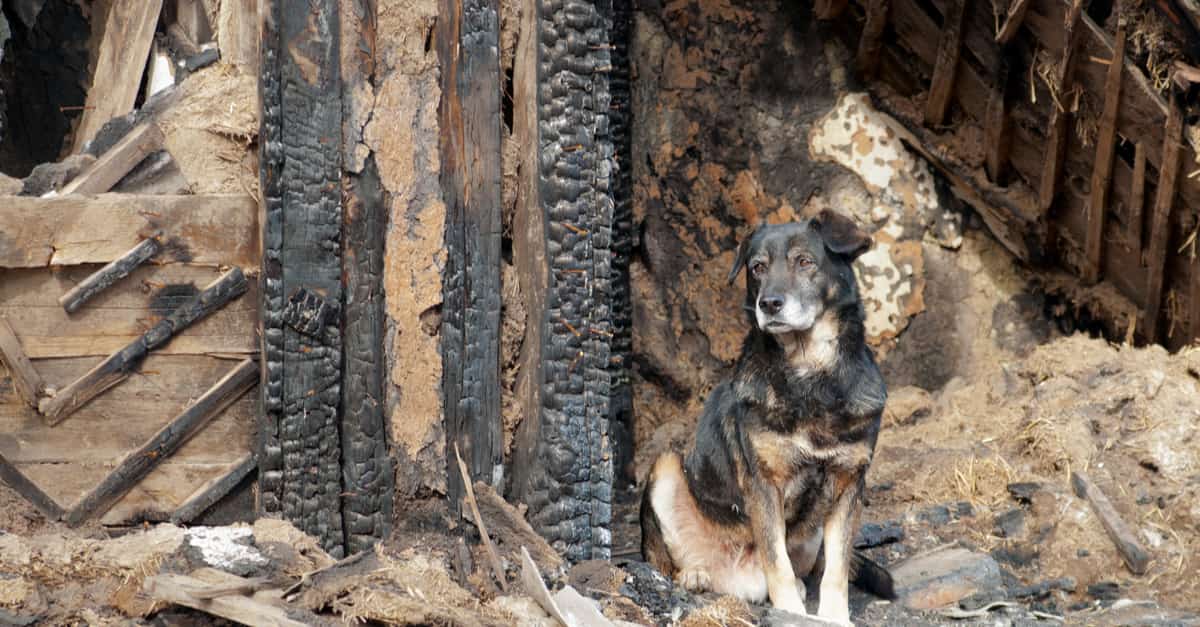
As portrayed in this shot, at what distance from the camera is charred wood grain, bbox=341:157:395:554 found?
167 inches

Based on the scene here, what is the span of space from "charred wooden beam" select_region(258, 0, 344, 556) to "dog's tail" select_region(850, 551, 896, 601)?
2.05 m

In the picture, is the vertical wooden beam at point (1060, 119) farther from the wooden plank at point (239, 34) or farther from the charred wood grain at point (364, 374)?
the wooden plank at point (239, 34)

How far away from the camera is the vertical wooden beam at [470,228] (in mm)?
4301

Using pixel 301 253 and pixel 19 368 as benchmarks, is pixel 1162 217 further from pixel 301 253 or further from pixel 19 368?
pixel 19 368

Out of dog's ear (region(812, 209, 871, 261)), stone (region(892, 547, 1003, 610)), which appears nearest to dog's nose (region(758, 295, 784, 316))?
dog's ear (region(812, 209, 871, 261))

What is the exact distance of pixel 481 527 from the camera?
4.34m

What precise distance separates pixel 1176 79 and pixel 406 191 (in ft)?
10.9

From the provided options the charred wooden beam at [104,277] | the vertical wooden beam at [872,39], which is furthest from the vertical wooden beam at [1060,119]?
the charred wooden beam at [104,277]

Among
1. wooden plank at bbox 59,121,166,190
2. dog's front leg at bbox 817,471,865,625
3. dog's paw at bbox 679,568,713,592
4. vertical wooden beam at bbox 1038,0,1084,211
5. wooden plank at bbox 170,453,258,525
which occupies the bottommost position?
dog's paw at bbox 679,568,713,592

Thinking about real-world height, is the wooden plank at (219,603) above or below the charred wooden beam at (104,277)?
below

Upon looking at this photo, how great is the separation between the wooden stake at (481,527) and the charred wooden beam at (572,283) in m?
0.24

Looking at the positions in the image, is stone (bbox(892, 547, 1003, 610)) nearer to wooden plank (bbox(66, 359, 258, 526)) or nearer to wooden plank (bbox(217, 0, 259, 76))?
wooden plank (bbox(66, 359, 258, 526))

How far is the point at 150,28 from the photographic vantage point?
455 cm

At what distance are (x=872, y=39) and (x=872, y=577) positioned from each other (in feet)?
10.7
